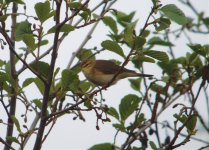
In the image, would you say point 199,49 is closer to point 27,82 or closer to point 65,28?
point 65,28

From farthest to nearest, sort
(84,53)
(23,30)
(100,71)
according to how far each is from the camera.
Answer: (100,71) → (84,53) → (23,30)

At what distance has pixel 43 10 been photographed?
2764 millimetres

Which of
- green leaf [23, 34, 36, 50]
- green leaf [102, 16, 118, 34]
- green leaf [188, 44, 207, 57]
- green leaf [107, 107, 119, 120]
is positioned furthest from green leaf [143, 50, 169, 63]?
green leaf [102, 16, 118, 34]

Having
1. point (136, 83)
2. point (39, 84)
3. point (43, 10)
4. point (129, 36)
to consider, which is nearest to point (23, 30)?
point (43, 10)

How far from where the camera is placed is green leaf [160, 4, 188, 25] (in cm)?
257

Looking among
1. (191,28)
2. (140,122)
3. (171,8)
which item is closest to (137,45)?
(171,8)

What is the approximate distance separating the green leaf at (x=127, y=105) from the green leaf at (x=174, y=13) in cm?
60

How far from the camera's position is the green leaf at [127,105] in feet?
9.75

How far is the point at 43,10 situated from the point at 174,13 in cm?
71

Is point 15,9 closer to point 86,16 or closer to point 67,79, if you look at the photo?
point 86,16

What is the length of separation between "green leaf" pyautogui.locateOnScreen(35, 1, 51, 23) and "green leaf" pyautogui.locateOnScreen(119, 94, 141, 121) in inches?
26.4

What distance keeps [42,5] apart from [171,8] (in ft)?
2.31

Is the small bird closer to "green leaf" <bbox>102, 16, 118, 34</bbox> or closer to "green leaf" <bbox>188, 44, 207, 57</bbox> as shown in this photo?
"green leaf" <bbox>102, 16, 118, 34</bbox>

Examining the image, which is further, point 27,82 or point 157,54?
point 27,82
